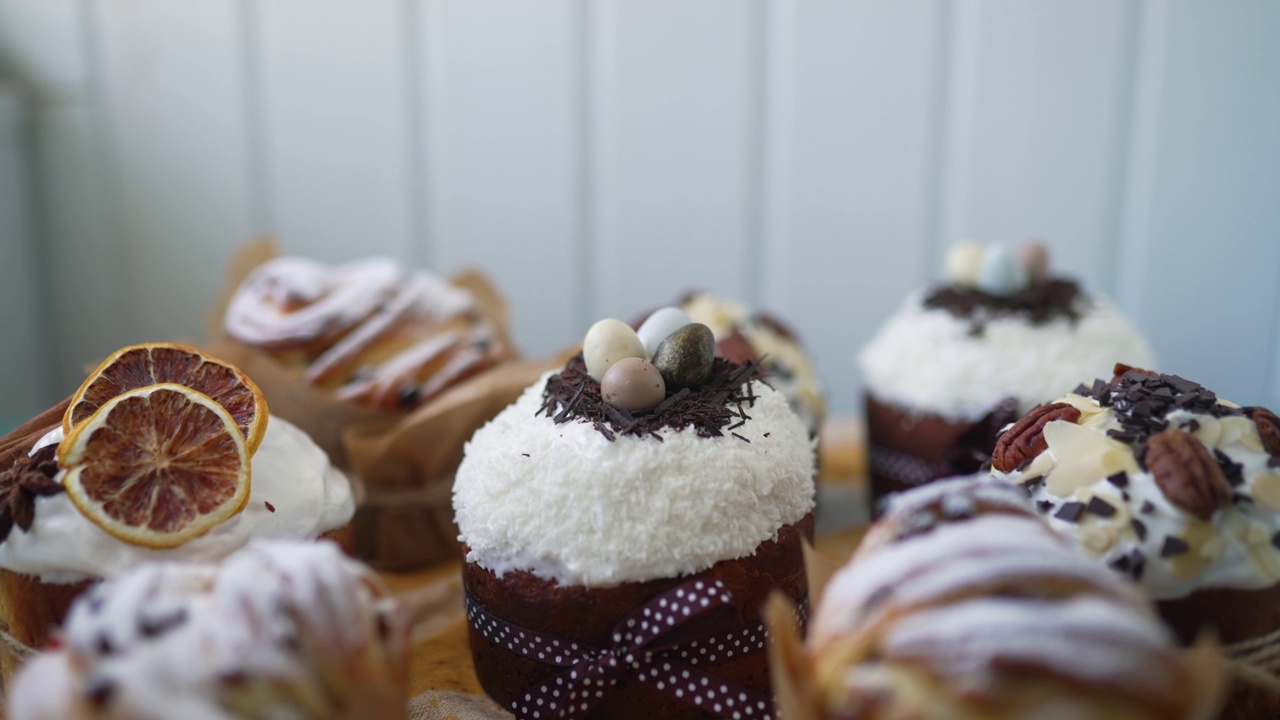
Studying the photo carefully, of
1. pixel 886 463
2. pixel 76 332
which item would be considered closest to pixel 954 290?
pixel 886 463

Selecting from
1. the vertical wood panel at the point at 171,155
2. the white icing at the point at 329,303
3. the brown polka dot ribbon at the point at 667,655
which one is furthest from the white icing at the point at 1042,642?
the vertical wood panel at the point at 171,155

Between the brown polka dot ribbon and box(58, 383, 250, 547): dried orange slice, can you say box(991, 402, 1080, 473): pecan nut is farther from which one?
box(58, 383, 250, 547): dried orange slice

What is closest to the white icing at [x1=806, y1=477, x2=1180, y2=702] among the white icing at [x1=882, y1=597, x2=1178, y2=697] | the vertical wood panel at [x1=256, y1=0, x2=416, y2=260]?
the white icing at [x1=882, y1=597, x2=1178, y2=697]

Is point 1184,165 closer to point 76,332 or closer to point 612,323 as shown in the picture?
point 612,323

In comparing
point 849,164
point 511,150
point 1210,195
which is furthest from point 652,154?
point 1210,195

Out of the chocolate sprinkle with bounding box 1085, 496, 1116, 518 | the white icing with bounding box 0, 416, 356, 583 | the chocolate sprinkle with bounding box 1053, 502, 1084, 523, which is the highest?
the chocolate sprinkle with bounding box 1085, 496, 1116, 518
